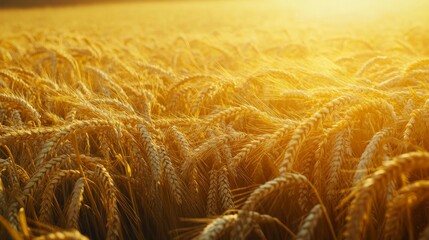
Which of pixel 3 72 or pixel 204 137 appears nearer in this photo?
pixel 204 137

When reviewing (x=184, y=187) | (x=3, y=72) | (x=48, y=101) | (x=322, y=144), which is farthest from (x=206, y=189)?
(x=3, y=72)

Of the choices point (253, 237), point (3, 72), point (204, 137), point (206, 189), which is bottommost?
point (253, 237)

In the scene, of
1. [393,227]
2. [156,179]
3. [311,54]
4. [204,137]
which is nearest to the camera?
[393,227]

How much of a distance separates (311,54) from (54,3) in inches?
1779

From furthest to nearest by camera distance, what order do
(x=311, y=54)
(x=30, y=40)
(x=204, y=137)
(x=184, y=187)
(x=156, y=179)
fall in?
(x=30, y=40), (x=311, y=54), (x=204, y=137), (x=184, y=187), (x=156, y=179)

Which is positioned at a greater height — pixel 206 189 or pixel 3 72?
pixel 3 72

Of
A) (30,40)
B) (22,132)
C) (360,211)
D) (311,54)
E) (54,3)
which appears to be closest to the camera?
(360,211)

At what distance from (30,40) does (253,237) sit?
558 centimetres

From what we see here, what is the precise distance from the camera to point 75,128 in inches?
55.4

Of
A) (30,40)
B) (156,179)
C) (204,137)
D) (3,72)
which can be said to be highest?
(30,40)

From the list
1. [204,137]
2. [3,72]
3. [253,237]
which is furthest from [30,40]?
[253,237]

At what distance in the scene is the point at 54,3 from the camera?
41844mm

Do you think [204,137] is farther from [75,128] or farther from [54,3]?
[54,3]

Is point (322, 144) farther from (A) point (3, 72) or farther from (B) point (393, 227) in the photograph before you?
(A) point (3, 72)
